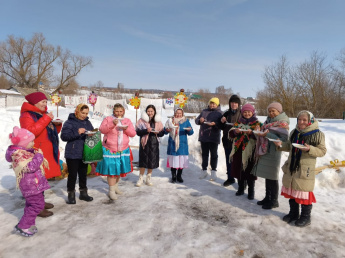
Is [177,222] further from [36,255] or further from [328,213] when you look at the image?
[328,213]

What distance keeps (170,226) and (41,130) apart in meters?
2.42

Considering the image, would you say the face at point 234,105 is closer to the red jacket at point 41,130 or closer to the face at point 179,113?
the face at point 179,113

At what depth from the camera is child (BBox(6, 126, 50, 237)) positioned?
286cm

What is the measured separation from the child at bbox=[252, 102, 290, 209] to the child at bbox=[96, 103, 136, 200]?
7.88 feet

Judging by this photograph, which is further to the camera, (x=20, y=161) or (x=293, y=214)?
(x=293, y=214)

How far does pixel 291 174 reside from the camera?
337 centimetres

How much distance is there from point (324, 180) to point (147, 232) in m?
4.82

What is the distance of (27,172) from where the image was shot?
2938mm

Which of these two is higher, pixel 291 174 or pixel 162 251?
pixel 291 174

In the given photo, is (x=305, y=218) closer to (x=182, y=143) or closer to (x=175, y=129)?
(x=182, y=143)

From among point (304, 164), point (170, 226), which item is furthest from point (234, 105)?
point (170, 226)

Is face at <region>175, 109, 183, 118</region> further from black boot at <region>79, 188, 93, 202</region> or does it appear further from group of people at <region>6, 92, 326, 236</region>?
black boot at <region>79, 188, 93, 202</region>

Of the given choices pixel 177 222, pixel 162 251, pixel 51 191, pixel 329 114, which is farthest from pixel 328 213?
pixel 329 114

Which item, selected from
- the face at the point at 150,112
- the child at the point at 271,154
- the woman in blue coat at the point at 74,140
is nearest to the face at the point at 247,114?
the child at the point at 271,154
